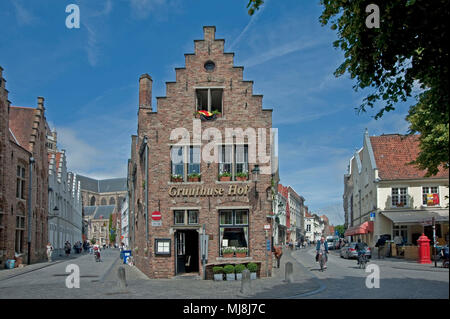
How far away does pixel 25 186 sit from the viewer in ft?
124

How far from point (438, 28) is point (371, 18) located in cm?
156

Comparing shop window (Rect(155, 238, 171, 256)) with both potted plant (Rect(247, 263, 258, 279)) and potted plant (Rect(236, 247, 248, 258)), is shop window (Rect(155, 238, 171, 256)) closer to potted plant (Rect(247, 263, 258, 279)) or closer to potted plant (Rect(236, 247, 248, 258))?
potted plant (Rect(236, 247, 248, 258))

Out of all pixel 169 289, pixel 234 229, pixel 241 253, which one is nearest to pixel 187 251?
pixel 234 229

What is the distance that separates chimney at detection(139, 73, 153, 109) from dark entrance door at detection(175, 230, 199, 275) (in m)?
9.84

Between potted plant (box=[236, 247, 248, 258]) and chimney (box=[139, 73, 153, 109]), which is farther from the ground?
chimney (box=[139, 73, 153, 109])

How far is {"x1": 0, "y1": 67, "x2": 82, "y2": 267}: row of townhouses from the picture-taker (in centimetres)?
3297

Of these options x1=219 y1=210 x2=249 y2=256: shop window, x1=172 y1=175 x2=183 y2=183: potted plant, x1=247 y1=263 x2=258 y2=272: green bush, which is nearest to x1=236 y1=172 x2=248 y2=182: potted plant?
x1=219 y1=210 x2=249 y2=256: shop window

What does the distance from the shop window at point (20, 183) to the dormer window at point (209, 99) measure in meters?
18.8

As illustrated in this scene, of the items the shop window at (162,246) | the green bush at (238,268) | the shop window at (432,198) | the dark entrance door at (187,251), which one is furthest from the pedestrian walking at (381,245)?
the shop window at (432,198)

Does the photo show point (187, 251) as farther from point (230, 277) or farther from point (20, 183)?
point (20, 183)

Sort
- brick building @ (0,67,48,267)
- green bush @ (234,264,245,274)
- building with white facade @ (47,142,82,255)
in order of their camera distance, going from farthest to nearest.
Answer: building with white facade @ (47,142,82,255), brick building @ (0,67,48,267), green bush @ (234,264,245,274)

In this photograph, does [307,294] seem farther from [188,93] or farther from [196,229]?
[188,93]

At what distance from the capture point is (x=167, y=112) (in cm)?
2395
